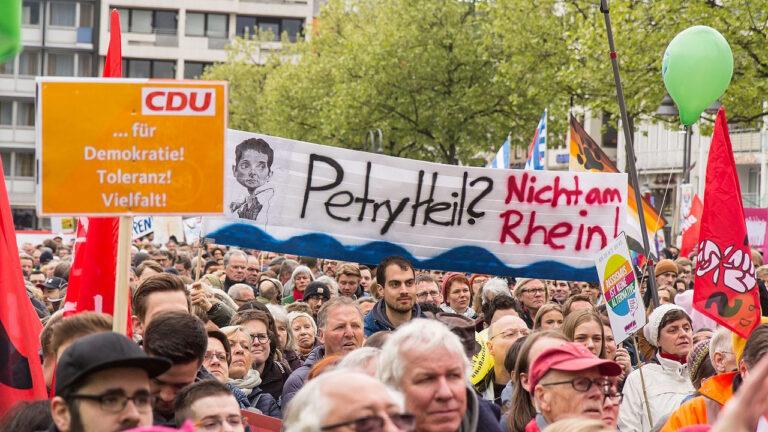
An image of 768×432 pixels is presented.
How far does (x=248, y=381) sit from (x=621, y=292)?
2218 mm

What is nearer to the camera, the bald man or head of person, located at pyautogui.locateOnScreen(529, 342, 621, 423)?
head of person, located at pyautogui.locateOnScreen(529, 342, 621, 423)

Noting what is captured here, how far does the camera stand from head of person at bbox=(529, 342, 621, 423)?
5.03 meters

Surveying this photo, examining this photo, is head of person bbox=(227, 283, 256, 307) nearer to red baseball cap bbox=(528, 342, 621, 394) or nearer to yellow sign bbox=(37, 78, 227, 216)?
yellow sign bbox=(37, 78, 227, 216)

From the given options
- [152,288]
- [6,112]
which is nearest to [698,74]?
[152,288]

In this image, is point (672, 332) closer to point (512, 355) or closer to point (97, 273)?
point (512, 355)

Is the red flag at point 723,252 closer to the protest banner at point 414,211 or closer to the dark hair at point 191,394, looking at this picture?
the protest banner at point 414,211

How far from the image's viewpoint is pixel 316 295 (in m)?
11.5

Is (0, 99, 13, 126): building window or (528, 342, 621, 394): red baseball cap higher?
(0, 99, 13, 126): building window

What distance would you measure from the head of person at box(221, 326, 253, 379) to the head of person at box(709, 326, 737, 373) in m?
2.41

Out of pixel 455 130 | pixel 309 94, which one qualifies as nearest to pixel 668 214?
pixel 309 94

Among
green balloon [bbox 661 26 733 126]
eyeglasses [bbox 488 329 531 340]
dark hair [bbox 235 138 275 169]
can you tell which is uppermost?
green balloon [bbox 661 26 733 126]

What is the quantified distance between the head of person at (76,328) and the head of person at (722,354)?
117 inches

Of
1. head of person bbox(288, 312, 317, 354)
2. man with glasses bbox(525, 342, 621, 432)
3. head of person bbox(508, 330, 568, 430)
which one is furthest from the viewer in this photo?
head of person bbox(288, 312, 317, 354)

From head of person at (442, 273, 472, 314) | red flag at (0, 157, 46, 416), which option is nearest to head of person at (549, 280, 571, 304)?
head of person at (442, 273, 472, 314)
